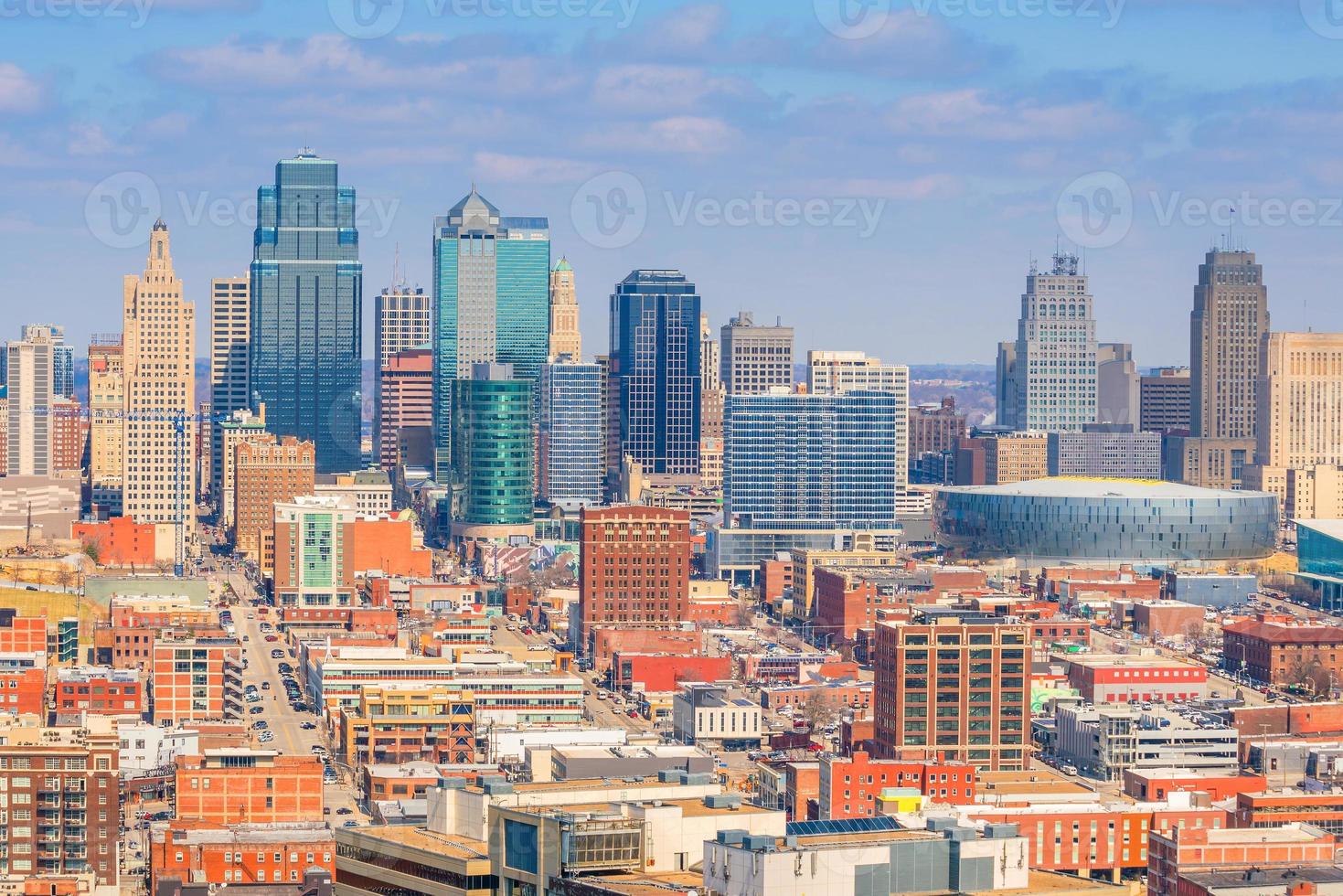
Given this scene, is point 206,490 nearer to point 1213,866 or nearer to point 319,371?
point 319,371

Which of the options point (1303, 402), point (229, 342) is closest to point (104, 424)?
point (229, 342)

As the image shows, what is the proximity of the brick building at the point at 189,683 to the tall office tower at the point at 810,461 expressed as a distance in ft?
155

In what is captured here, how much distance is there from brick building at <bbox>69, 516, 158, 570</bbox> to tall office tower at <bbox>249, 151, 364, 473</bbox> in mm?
46859

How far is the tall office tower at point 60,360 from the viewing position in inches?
6447

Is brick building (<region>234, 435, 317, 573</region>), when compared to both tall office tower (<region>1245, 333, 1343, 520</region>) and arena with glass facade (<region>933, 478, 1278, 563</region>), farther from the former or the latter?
tall office tower (<region>1245, 333, 1343, 520</region>)

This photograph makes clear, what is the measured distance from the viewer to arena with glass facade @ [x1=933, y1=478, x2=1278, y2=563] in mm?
116438

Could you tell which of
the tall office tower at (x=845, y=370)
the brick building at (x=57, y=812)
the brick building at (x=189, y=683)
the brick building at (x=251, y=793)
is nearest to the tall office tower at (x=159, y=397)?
the tall office tower at (x=845, y=370)

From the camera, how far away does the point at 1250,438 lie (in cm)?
15462

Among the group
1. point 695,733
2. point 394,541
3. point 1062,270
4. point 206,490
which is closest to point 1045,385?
point 1062,270

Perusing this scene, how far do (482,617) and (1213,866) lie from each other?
45.4 metres

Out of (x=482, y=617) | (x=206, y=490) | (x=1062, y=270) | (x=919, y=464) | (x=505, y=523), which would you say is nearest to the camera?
(x=482, y=617)

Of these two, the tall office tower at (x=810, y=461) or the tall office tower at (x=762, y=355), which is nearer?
the tall office tower at (x=810, y=461)

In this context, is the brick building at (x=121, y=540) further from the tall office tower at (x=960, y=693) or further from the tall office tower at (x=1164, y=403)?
the tall office tower at (x=1164, y=403)

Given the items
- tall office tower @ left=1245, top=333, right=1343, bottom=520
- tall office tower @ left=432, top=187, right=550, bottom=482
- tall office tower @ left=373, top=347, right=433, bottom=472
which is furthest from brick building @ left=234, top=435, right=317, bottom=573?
tall office tower @ left=1245, top=333, right=1343, bottom=520
